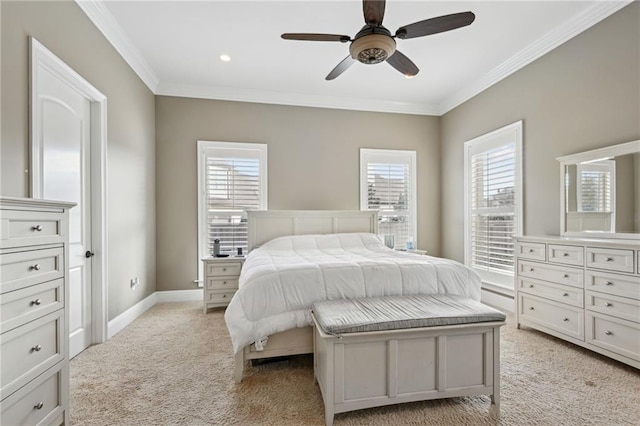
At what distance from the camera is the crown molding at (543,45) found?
2.70m

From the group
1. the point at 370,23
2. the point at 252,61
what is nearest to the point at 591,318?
the point at 370,23

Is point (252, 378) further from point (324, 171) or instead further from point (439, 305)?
point (324, 171)

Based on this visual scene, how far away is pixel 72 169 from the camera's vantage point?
260 centimetres

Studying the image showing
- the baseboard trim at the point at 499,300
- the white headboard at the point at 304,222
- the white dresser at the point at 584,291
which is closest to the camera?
the white dresser at the point at 584,291

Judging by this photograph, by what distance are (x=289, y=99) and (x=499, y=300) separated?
4084 millimetres

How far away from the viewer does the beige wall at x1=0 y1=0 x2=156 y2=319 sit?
74.4 inches

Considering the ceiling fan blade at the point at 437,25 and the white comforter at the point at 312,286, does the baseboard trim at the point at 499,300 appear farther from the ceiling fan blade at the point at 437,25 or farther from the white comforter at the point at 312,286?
the ceiling fan blade at the point at 437,25

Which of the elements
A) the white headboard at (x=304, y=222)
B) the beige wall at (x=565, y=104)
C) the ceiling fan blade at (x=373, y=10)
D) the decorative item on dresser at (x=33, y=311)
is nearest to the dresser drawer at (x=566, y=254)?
the beige wall at (x=565, y=104)

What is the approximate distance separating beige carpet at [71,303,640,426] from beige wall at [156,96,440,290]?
1.83 m

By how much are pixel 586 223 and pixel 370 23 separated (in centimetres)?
272

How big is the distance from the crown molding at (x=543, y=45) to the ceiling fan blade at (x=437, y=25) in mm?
1659

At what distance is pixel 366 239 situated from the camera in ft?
13.6

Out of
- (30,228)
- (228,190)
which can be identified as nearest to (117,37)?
(228,190)

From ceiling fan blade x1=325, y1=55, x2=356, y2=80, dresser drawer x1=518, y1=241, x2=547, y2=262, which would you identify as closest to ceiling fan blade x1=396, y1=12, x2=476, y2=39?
ceiling fan blade x1=325, y1=55, x2=356, y2=80
